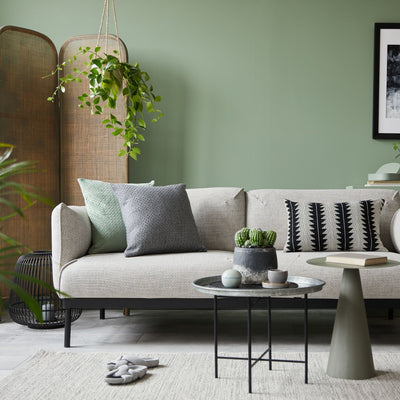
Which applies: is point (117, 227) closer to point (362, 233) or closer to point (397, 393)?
point (362, 233)

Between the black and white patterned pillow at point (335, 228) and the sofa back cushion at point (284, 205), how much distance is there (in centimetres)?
17

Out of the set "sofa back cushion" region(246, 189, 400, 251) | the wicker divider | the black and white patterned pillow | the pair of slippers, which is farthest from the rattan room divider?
the pair of slippers

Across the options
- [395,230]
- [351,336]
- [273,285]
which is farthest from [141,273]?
[395,230]

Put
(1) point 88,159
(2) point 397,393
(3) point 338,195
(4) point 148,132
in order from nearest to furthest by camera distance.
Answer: (2) point 397,393
(3) point 338,195
(1) point 88,159
(4) point 148,132

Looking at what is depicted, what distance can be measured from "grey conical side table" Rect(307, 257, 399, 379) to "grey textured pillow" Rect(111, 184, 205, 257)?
3.62 feet

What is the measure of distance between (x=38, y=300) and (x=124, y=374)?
4.37 ft

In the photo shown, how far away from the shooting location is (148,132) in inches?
169

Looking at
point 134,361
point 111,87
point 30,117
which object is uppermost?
point 111,87

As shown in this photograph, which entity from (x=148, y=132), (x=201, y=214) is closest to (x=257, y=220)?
(x=201, y=214)

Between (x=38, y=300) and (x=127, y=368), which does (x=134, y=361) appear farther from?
(x=38, y=300)

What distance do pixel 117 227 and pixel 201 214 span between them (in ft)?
1.81

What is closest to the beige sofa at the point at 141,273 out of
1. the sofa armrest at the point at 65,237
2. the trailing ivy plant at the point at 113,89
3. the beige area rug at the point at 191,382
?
the sofa armrest at the point at 65,237

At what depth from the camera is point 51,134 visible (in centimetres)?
407

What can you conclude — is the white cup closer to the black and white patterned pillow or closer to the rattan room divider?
the black and white patterned pillow
